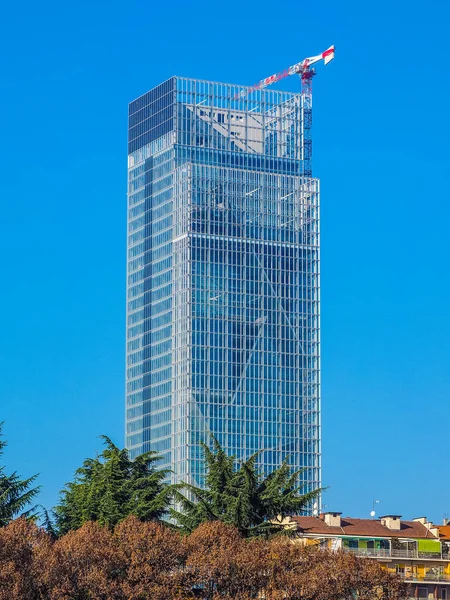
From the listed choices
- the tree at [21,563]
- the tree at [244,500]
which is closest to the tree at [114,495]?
the tree at [244,500]

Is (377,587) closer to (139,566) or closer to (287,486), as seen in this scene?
(287,486)

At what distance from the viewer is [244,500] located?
5310 inches

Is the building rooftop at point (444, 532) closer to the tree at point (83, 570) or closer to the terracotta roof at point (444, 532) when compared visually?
the terracotta roof at point (444, 532)

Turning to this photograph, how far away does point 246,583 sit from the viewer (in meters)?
124

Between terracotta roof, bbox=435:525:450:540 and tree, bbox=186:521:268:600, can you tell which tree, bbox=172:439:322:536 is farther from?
terracotta roof, bbox=435:525:450:540

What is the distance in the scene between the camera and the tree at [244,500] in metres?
135

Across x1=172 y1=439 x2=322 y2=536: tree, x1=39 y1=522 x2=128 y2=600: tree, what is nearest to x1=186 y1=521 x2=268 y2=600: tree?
x1=39 y1=522 x2=128 y2=600: tree

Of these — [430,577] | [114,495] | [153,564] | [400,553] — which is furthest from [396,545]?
[153,564]

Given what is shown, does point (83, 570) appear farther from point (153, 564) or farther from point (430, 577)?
point (430, 577)

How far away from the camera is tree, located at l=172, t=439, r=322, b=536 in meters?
135

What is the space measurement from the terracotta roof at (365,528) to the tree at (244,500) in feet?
127

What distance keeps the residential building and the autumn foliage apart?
107 ft

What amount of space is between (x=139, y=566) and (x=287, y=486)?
19.4m

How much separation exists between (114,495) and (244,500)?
41.3 ft
